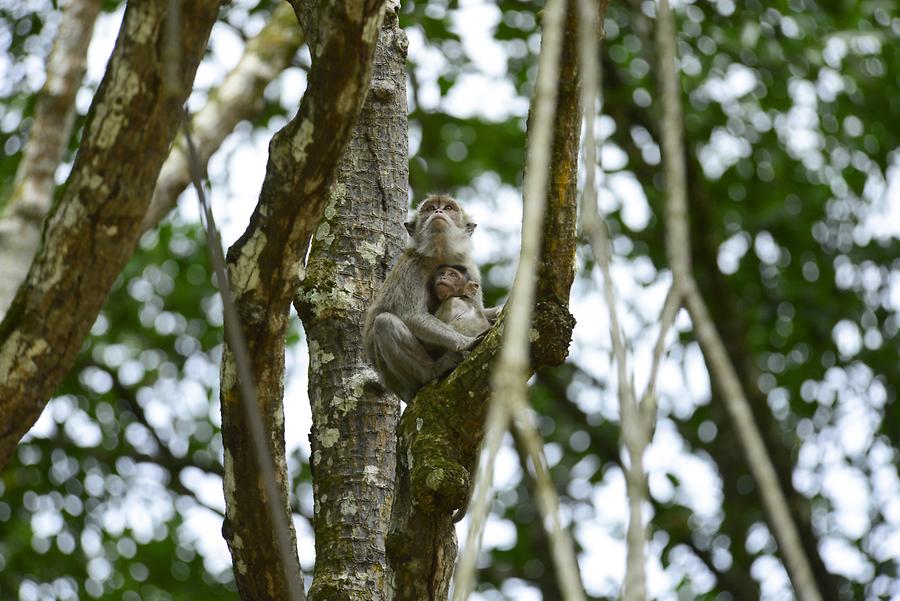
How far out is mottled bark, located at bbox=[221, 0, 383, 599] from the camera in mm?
3625

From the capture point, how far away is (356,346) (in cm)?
594

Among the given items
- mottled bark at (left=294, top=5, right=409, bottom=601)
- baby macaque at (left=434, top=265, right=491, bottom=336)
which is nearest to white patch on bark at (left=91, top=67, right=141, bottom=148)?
mottled bark at (left=294, top=5, right=409, bottom=601)

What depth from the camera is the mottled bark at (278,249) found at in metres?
3.62

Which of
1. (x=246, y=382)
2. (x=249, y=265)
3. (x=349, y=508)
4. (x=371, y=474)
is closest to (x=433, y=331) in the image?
(x=371, y=474)

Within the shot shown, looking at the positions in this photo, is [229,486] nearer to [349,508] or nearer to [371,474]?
[349,508]

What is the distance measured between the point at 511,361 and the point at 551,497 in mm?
172

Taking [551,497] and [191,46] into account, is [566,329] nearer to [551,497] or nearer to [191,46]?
[191,46]

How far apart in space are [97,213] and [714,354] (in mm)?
2358

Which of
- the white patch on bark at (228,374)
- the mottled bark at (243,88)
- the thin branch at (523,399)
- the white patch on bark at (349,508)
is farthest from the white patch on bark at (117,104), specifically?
the mottled bark at (243,88)

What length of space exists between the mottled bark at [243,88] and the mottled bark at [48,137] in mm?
801

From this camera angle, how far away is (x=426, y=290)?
268 inches

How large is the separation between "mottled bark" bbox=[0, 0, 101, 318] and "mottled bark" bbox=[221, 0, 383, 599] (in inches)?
98.4

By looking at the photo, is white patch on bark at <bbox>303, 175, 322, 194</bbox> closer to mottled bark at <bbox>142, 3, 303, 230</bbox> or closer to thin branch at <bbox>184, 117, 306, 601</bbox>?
thin branch at <bbox>184, 117, 306, 601</bbox>

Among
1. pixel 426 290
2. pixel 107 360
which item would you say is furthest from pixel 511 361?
pixel 107 360
